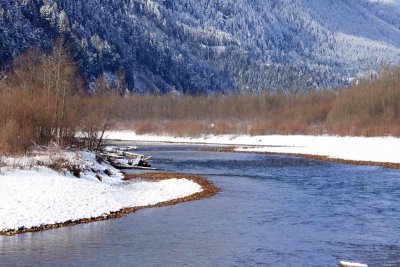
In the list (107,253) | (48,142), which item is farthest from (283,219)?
(48,142)

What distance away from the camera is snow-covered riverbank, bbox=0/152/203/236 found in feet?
103

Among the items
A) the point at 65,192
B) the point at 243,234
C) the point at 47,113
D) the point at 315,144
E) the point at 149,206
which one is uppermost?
the point at 47,113

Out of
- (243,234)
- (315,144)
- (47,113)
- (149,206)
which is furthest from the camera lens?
(315,144)

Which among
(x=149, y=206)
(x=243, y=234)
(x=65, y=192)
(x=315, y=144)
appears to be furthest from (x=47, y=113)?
(x=315, y=144)

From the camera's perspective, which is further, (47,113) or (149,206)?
(47,113)

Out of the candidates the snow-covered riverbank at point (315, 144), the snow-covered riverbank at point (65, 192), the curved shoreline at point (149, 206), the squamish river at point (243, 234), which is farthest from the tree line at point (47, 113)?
the snow-covered riverbank at point (315, 144)

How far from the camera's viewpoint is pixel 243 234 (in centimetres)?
2917

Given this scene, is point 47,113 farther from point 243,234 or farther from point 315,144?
point 315,144

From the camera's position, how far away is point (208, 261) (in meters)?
24.0

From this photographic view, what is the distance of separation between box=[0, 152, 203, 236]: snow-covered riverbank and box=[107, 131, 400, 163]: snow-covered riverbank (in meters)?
39.7

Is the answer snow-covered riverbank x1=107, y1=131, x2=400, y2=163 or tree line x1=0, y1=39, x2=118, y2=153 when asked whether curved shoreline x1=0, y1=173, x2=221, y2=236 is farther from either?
snow-covered riverbank x1=107, y1=131, x2=400, y2=163

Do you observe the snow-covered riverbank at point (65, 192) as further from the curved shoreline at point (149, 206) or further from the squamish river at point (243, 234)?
the squamish river at point (243, 234)

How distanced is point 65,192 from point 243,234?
1230 cm

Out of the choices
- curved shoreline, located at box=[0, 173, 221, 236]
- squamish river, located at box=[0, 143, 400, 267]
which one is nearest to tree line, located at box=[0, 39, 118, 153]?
curved shoreline, located at box=[0, 173, 221, 236]
